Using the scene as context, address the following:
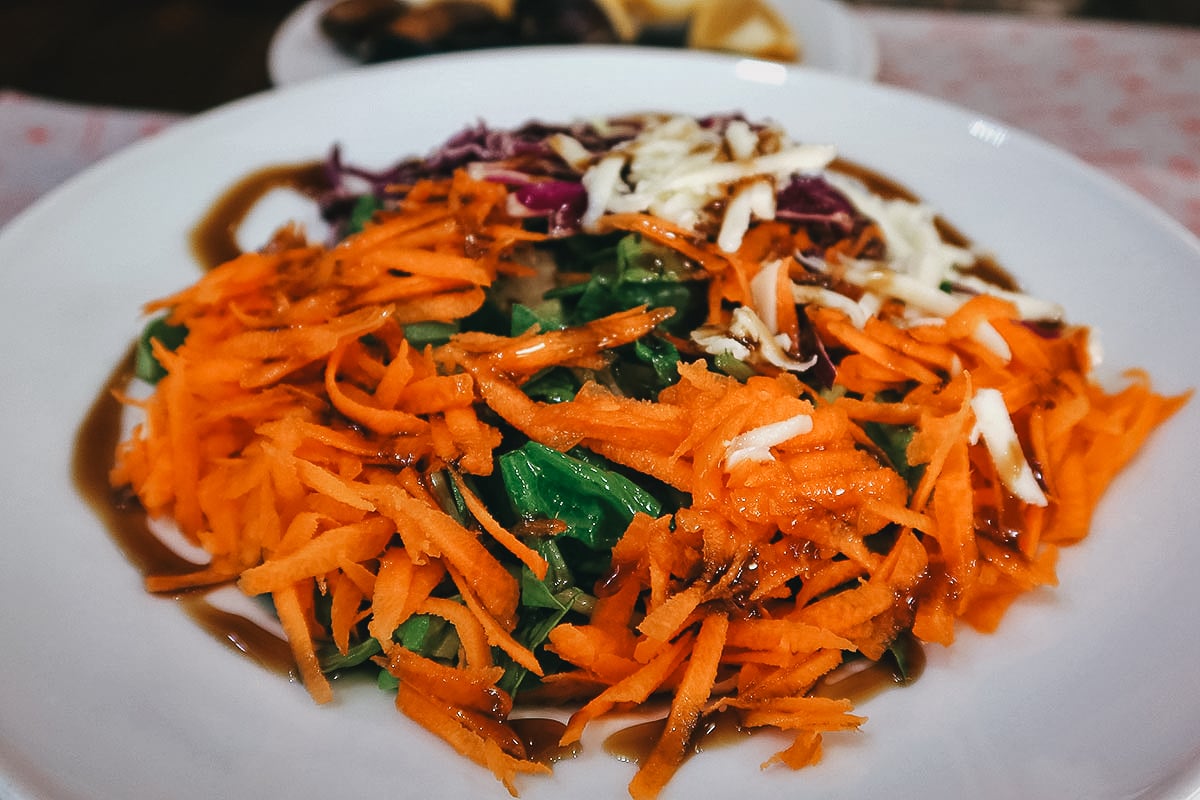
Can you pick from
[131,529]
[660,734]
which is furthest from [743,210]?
[131,529]

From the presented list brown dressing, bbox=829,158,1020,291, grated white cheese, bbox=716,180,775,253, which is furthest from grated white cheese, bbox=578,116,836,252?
brown dressing, bbox=829,158,1020,291

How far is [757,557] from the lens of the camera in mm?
1338

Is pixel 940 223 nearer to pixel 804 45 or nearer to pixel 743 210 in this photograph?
pixel 743 210

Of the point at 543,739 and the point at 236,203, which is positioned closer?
the point at 543,739

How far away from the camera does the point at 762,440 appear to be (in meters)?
1.35

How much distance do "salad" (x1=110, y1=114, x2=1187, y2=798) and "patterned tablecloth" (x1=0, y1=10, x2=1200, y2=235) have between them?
1.36 m

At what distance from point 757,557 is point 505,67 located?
6.07ft

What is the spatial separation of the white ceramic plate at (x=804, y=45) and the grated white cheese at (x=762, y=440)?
2135 mm

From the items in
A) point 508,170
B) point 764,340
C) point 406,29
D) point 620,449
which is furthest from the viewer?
point 406,29

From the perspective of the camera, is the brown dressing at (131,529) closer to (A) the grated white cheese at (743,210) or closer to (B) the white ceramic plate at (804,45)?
(A) the grated white cheese at (743,210)

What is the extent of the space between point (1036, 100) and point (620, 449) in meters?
3.09

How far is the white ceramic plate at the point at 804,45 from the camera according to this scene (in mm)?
3090

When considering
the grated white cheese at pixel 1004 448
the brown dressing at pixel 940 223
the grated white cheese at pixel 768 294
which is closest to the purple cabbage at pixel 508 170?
the grated white cheese at pixel 768 294

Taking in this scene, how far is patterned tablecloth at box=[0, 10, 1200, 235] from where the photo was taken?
8.91ft
